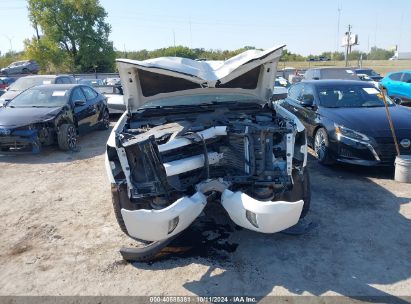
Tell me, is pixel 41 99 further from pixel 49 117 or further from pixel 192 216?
pixel 192 216

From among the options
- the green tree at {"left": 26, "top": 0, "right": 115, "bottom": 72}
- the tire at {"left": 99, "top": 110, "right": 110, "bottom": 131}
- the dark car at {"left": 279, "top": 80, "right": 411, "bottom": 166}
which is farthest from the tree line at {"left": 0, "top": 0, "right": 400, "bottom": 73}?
the dark car at {"left": 279, "top": 80, "right": 411, "bottom": 166}

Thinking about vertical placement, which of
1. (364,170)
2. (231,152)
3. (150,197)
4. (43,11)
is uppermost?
(43,11)

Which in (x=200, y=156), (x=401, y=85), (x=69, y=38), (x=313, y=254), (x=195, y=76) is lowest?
(x=313, y=254)

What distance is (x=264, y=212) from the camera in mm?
A: 2898

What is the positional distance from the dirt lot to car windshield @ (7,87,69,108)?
11.2 feet

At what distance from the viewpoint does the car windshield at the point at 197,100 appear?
455cm

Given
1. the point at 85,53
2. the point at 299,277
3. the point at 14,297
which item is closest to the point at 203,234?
the point at 299,277

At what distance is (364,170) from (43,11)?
4217cm

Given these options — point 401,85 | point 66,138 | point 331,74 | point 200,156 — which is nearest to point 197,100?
point 200,156

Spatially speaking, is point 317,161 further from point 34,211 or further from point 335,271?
point 34,211

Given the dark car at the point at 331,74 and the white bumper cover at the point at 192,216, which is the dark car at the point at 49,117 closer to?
the white bumper cover at the point at 192,216

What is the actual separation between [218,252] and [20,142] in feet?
17.5

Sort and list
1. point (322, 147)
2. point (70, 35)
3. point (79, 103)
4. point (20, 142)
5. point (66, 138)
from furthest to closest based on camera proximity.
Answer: point (70, 35) < point (79, 103) < point (66, 138) < point (20, 142) < point (322, 147)

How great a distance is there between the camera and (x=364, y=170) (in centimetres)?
597
